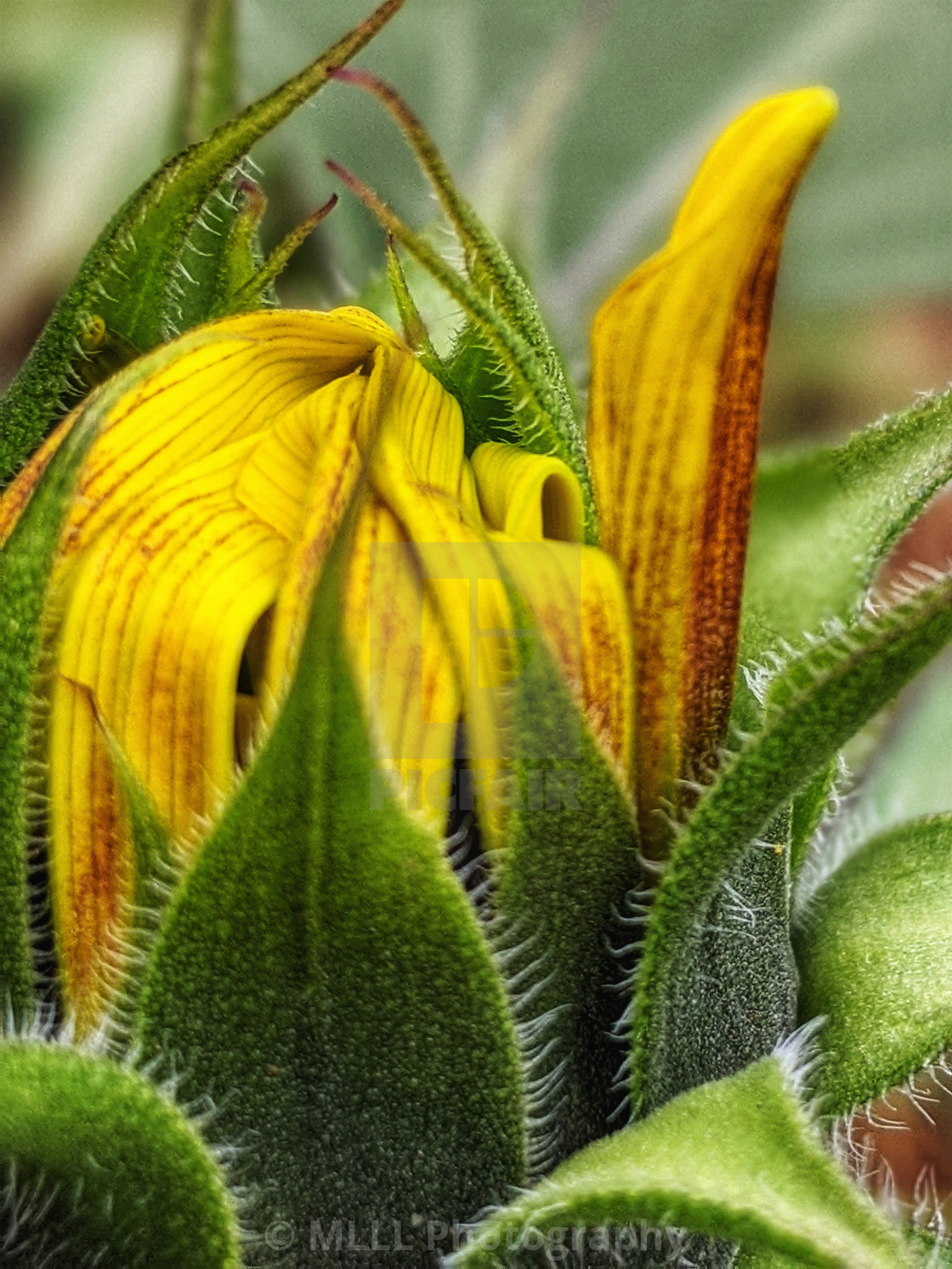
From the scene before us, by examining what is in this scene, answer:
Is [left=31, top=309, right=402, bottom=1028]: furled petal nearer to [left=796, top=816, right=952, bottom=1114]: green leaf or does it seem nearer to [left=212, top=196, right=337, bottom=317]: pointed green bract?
[left=212, top=196, right=337, bottom=317]: pointed green bract

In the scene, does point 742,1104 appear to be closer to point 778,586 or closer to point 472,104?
point 778,586

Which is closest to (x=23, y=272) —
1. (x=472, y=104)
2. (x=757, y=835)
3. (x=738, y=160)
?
(x=472, y=104)

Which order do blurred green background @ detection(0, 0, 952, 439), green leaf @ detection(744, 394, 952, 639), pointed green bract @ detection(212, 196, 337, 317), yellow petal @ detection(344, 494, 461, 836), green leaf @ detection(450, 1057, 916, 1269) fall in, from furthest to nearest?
blurred green background @ detection(0, 0, 952, 439) → green leaf @ detection(744, 394, 952, 639) → pointed green bract @ detection(212, 196, 337, 317) → yellow petal @ detection(344, 494, 461, 836) → green leaf @ detection(450, 1057, 916, 1269)

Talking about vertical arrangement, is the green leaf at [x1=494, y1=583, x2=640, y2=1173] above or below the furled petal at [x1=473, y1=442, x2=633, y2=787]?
below

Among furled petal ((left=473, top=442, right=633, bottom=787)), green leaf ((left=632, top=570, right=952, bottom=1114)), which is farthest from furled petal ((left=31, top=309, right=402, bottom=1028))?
green leaf ((left=632, top=570, right=952, bottom=1114))

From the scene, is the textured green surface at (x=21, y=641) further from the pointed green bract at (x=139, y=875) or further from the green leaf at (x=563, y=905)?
the green leaf at (x=563, y=905)

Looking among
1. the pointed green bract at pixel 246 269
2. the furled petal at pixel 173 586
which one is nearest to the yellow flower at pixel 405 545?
the furled petal at pixel 173 586

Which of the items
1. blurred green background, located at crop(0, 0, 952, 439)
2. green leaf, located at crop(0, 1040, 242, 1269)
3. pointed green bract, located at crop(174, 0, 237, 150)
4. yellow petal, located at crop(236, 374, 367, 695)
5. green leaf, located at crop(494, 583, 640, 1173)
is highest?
blurred green background, located at crop(0, 0, 952, 439)
